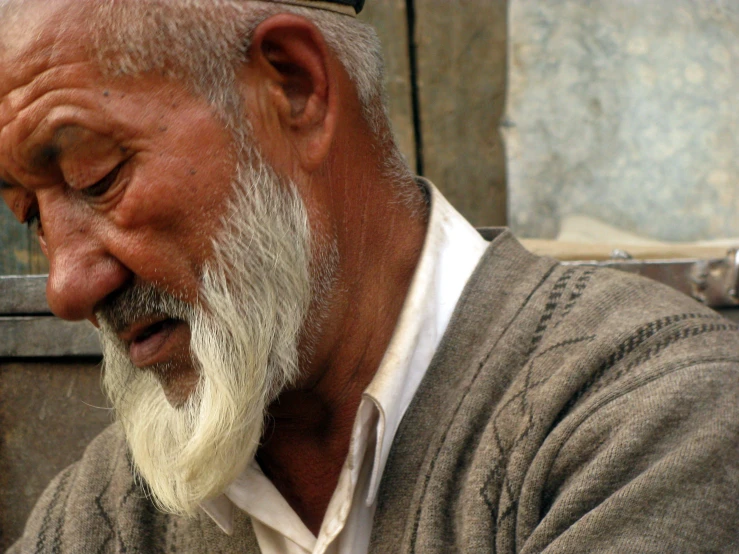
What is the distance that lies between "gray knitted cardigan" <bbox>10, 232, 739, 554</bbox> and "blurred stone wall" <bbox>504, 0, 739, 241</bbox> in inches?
51.7

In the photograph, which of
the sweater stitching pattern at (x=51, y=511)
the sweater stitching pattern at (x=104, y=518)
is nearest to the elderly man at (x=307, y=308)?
the sweater stitching pattern at (x=104, y=518)

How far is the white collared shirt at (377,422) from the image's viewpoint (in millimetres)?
1614

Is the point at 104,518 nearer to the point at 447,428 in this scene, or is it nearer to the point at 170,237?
the point at 170,237

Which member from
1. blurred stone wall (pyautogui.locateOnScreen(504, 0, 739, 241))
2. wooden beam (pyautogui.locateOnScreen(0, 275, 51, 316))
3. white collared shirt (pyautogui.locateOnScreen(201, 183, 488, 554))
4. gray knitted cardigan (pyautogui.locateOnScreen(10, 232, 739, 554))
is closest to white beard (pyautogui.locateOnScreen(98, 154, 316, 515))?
white collared shirt (pyautogui.locateOnScreen(201, 183, 488, 554))

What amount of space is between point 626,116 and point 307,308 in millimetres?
1796

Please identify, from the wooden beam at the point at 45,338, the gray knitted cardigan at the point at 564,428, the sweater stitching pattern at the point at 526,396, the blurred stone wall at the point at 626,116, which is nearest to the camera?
the gray knitted cardigan at the point at 564,428

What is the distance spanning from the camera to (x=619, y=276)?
5.61ft

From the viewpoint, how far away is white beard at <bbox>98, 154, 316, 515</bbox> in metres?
1.60

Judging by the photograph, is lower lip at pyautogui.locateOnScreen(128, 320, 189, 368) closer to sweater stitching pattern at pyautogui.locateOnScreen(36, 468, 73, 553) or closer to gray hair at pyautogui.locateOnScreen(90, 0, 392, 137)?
gray hair at pyautogui.locateOnScreen(90, 0, 392, 137)

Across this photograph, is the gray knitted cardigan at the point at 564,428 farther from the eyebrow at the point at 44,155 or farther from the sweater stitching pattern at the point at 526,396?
the eyebrow at the point at 44,155

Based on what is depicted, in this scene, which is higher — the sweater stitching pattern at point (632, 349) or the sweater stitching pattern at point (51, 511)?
the sweater stitching pattern at point (632, 349)

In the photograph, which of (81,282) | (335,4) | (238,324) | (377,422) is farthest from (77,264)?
(335,4)

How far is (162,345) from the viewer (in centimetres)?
165

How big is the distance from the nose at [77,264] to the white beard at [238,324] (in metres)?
0.05
